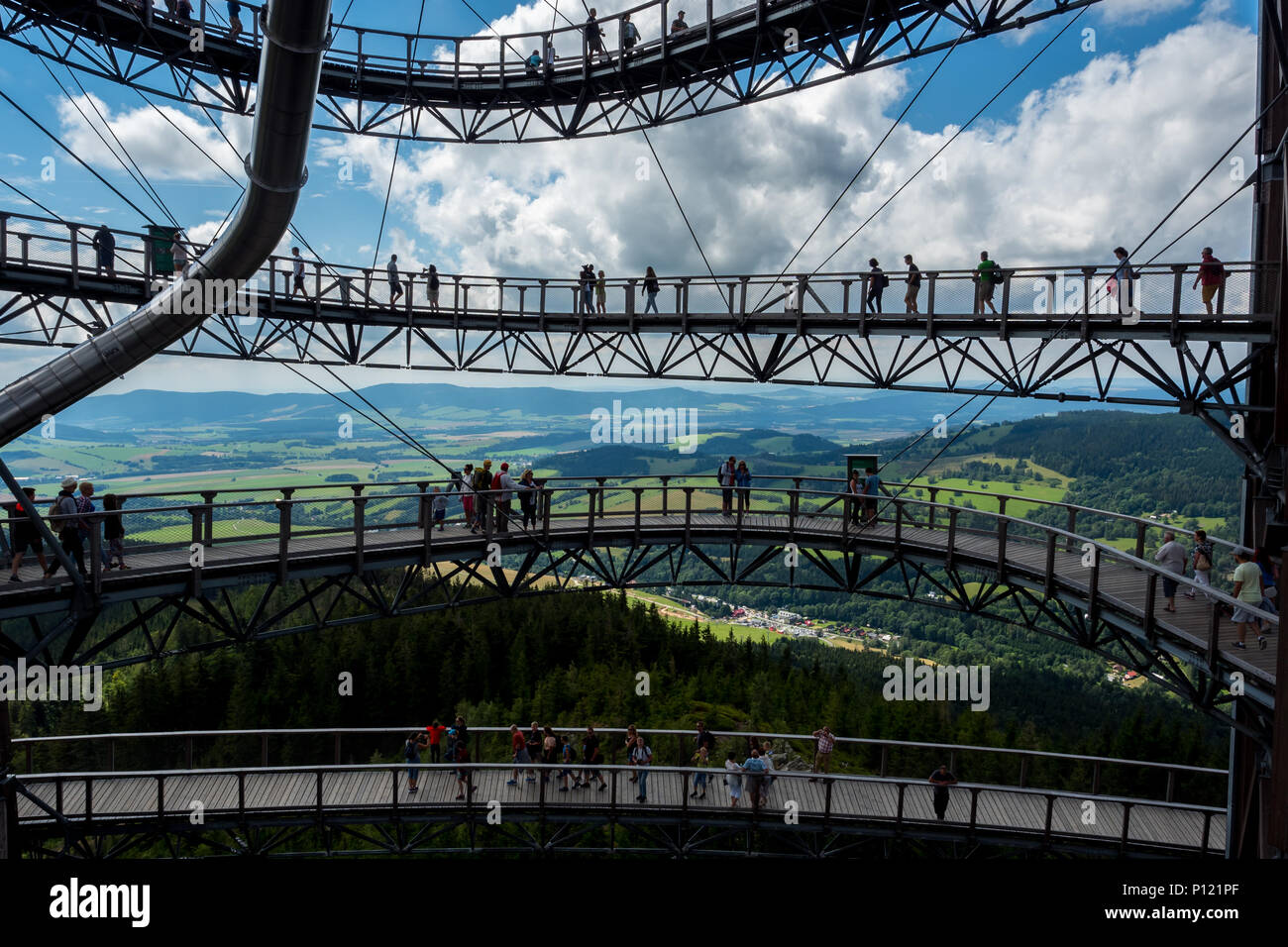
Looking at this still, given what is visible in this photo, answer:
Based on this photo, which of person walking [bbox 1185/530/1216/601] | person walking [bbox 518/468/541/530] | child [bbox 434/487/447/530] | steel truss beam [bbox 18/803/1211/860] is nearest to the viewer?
person walking [bbox 1185/530/1216/601]

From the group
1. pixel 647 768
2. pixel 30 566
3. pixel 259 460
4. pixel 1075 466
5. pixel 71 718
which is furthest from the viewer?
pixel 259 460

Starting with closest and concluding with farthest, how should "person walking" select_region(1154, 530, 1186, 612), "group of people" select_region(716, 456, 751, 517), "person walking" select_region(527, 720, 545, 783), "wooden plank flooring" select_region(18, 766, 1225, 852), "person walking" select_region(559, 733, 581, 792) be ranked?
"person walking" select_region(1154, 530, 1186, 612) → "wooden plank flooring" select_region(18, 766, 1225, 852) → "person walking" select_region(559, 733, 581, 792) → "group of people" select_region(716, 456, 751, 517) → "person walking" select_region(527, 720, 545, 783)

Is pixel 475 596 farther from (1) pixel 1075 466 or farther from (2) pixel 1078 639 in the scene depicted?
(1) pixel 1075 466

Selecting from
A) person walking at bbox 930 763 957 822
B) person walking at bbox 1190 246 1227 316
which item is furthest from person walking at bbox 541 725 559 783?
person walking at bbox 1190 246 1227 316

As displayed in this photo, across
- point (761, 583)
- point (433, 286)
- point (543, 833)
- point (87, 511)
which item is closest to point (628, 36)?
point (433, 286)

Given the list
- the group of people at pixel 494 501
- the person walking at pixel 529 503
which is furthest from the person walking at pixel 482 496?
the person walking at pixel 529 503

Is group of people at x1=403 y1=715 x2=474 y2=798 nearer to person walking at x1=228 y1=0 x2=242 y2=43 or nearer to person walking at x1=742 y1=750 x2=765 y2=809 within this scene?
person walking at x1=742 y1=750 x2=765 y2=809

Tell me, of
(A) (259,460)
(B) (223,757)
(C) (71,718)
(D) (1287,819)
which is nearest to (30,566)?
(D) (1287,819)
